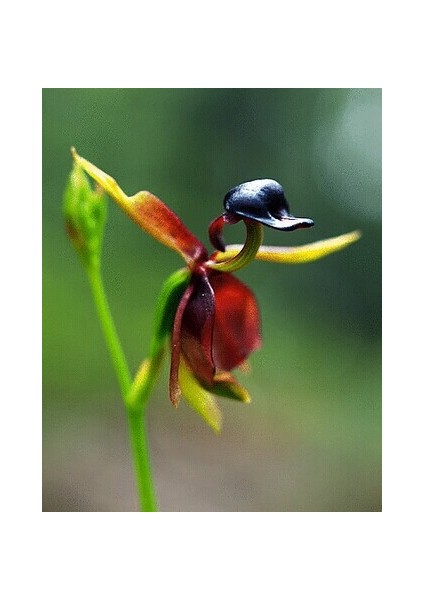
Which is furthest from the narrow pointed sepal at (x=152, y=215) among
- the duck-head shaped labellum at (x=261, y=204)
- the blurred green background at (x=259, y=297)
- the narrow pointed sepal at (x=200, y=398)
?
the blurred green background at (x=259, y=297)

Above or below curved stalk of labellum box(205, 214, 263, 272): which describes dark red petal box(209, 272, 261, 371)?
below

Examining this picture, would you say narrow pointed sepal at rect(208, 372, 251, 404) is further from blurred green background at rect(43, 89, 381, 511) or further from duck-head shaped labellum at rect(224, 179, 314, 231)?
blurred green background at rect(43, 89, 381, 511)

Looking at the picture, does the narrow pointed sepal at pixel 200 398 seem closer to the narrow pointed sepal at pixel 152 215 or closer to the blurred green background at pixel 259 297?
the narrow pointed sepal at pixel 152 215

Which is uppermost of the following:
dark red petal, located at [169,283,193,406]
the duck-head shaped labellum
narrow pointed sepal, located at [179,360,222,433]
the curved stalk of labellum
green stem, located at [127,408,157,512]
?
the duck-head shaped labellum

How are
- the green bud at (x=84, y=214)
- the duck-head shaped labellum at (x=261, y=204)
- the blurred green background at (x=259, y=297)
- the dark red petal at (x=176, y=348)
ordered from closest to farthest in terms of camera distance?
the duck-head shaped labellum at (x=261, y=204) → the dark red petal at (x=176, y=348) → the green bud at (x=84, y=214) → the blurred green background at (x=259, y=297)

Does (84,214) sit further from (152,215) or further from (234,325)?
(234,325)

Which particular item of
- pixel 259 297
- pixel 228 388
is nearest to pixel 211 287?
pixel 228 388

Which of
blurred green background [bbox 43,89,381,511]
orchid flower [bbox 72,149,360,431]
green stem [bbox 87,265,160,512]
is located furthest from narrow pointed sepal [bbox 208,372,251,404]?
blurred green background [bbox 43,89,381,511]
